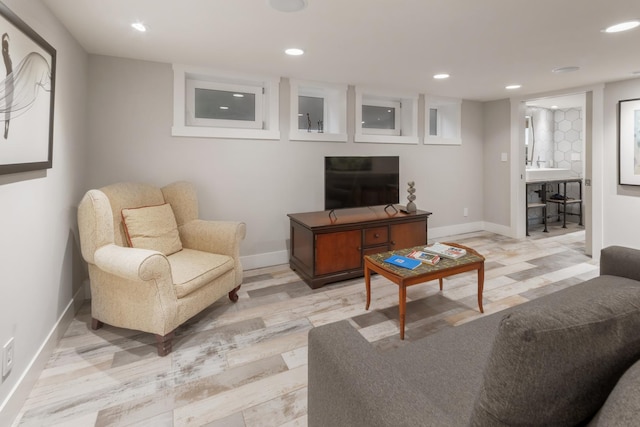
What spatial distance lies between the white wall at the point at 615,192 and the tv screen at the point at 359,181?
2.65 m

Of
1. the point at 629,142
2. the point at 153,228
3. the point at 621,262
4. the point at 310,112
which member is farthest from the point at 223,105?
the point at 629,142

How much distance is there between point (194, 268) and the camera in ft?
7.91

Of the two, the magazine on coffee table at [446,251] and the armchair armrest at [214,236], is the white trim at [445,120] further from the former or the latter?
the armchair armrest at [214,236]

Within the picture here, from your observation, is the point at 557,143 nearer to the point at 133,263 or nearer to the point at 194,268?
the point at 194,268

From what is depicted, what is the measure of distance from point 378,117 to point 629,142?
295cm

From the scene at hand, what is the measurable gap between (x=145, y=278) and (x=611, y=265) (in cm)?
284

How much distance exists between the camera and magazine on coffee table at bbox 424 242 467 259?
2.64m

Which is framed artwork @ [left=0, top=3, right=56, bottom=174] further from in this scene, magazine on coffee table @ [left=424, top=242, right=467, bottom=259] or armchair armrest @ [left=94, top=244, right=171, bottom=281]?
magazine on coffee table @ [left=424, top=242, right=467, bottom=259]

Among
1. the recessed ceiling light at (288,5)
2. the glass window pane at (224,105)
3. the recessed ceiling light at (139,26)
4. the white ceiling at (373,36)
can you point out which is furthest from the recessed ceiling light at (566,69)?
the recessed ceiling light at (139,26)

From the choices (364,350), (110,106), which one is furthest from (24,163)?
(364,350)

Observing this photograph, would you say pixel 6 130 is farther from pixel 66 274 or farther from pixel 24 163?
pixel 66 274

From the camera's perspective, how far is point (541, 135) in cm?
660

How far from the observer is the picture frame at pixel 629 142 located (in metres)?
3.73

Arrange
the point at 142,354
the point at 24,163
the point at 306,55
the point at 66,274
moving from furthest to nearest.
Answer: the point at 306,55 → the point at 66,274 → the point at 142,354 → the point at 24,163
